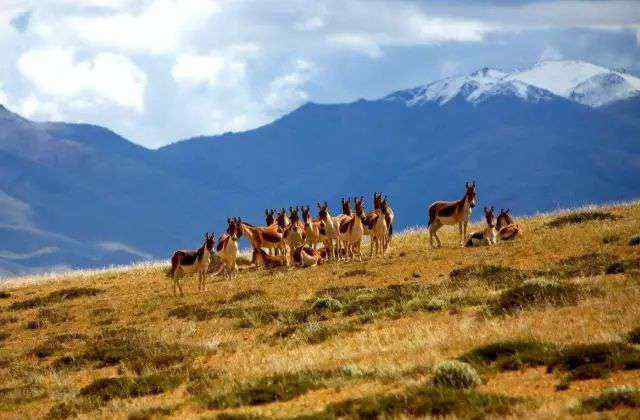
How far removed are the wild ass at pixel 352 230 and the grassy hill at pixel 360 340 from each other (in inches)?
71.7

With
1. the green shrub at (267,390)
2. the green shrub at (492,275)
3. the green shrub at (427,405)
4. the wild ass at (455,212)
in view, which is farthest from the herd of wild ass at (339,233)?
the green shrub at (427,405)

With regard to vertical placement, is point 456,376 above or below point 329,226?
below

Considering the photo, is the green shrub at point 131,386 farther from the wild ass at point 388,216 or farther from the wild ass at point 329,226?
the wild ass at point 388,216

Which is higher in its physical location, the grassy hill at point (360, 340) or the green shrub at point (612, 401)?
the grassy hill at point (360, 340)

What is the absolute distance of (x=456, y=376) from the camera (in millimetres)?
15180

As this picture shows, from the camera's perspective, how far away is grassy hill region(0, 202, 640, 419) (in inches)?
591

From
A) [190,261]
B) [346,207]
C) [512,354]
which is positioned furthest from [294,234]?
[512,354]

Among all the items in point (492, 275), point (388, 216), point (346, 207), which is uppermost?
point (346, 207)

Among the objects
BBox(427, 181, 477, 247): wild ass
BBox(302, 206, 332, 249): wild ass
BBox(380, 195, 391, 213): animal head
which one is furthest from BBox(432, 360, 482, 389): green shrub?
BBox(380, 195, 391, 213): animal head

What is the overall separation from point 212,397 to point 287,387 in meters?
1.41

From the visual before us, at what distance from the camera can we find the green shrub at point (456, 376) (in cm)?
1509

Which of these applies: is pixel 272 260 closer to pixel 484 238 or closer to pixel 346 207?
pixel 346 207

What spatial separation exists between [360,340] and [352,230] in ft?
52.6

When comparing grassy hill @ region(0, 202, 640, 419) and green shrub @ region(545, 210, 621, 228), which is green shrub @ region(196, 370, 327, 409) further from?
green shrub @ region(545, 210, 621, 228)
